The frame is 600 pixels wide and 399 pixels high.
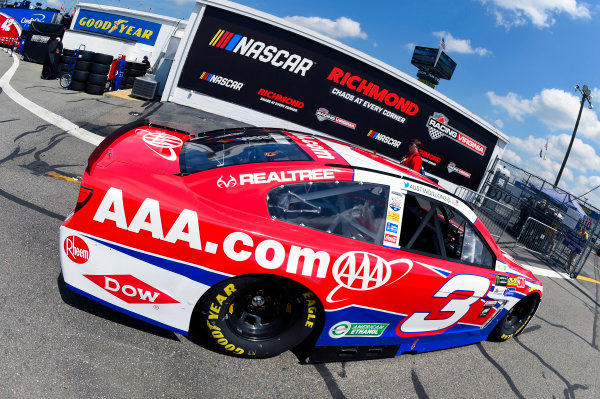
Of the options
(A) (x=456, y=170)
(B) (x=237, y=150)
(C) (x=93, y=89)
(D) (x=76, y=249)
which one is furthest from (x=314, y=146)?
(A) (x=456, y=170)

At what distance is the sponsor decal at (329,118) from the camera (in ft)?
46.1

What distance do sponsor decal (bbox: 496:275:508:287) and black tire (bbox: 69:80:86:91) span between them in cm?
1193

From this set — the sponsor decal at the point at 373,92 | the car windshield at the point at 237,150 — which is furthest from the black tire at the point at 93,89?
the car windshield at the point at 237,150

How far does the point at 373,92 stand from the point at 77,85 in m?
9.24

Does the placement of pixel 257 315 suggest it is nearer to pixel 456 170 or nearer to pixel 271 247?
pixel 271 247

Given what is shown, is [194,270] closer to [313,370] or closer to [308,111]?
[313,370]

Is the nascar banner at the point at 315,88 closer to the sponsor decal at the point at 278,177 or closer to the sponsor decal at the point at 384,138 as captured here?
the sponsor decal at the point at 384,138

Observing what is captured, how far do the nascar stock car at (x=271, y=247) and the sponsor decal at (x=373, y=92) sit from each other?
10.7 meters

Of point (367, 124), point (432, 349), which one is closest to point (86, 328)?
point (432, 349)

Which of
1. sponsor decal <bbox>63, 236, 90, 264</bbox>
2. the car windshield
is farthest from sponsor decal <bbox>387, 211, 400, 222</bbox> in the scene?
sponsor decal <bbox>63, 236, 90, 264</bbox>

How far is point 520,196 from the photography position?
13.0 metres

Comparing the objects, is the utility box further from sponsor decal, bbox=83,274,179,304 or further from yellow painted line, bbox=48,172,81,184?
sponsor decal, bbox=83,274,179,304

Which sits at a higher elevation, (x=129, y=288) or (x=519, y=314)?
(x=519, y=314)

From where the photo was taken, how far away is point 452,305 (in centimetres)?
355
